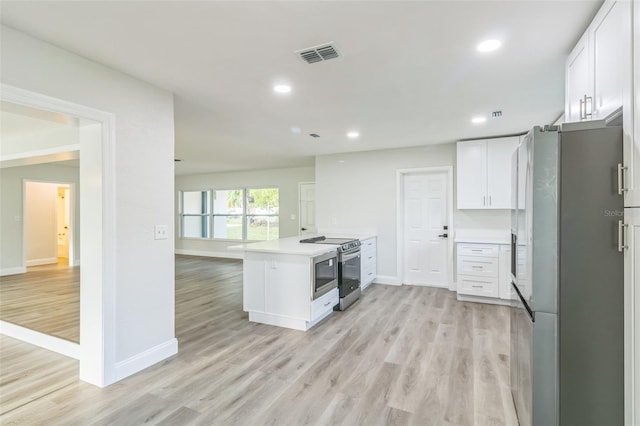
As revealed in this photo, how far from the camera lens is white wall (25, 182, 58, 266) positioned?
7742mm

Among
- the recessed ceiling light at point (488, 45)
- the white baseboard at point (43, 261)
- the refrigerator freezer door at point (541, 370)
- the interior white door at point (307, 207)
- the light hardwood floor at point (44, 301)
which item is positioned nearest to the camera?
the refrigerator freezer door at point (541, 370)

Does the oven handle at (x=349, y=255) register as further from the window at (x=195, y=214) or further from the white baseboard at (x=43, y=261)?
the white baseboard at (x=43, y=261)

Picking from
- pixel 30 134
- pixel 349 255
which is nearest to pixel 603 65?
pixel 349 255

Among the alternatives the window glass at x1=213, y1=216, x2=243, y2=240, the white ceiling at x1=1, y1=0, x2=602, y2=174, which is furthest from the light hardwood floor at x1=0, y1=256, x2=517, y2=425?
the window glass at x1=213, y1=216, x2=243, y2=240

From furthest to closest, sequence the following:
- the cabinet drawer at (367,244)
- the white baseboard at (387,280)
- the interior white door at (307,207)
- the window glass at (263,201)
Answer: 1. the window glass at (263,201)
2. the interior white door at (307,207)
3. the white baseboard at (387,280)
4. the cabinet drawer at (367,244)

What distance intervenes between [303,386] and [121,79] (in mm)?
2829

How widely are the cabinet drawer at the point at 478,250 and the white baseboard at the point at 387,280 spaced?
49.4 inches

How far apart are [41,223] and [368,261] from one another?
331 inches

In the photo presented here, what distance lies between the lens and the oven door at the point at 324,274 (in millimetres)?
3593

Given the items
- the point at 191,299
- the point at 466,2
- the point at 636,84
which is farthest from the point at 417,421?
the point at 191,299

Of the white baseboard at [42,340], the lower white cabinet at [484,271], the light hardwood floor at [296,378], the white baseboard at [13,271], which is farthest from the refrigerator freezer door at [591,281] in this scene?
the white baseboard at [13,271]

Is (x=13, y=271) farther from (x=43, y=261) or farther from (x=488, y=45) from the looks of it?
(x=488, y=45)

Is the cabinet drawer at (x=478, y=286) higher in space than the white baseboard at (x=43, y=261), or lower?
higher

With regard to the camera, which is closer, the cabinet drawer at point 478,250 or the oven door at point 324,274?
the oven door at point 324,274
